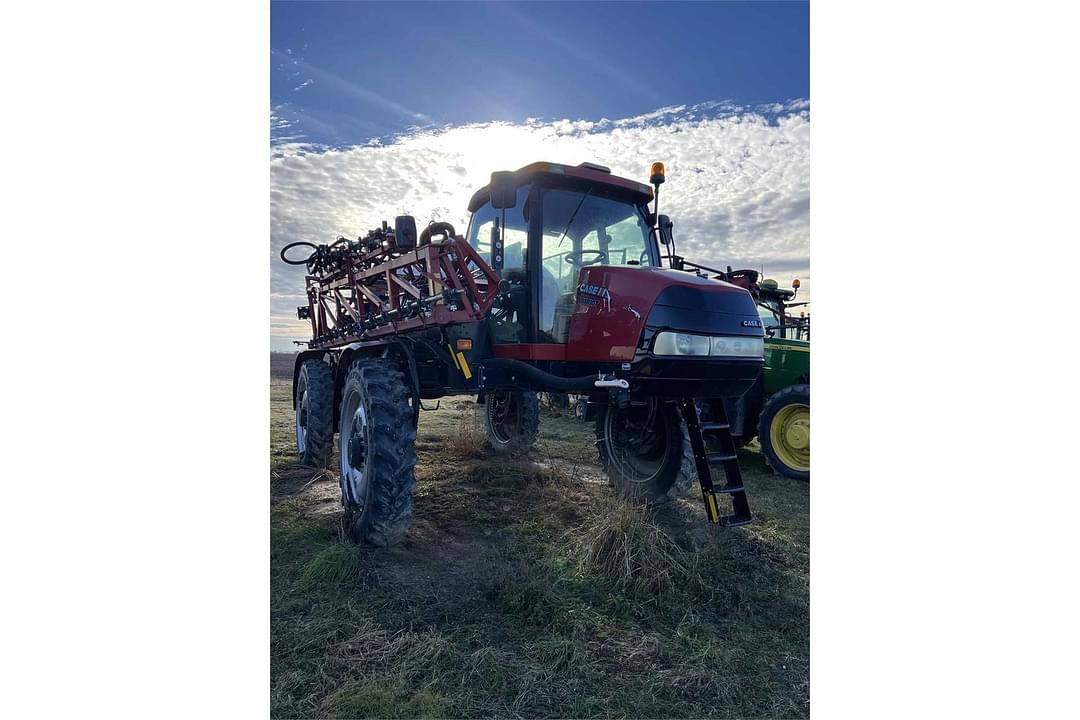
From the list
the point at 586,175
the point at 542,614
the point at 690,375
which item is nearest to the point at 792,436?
the point at 690,375

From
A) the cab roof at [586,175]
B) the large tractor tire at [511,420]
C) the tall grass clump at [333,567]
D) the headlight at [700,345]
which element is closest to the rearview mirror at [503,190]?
the cab roof at [586,175]

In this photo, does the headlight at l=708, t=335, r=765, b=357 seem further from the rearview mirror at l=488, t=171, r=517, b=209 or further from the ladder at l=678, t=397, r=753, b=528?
the rearview mirror at l=488, t=171, r=517, b=209

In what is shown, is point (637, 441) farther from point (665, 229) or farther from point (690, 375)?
point (665, 229)

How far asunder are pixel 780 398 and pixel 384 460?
3.61 metres

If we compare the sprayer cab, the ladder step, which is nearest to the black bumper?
the sprayer cab

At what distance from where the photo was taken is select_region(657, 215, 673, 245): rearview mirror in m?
3.55

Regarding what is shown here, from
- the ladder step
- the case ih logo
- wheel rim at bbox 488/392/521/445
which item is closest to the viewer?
the case ih logo

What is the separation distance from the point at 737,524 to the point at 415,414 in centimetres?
194

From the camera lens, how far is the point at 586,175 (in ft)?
10.8

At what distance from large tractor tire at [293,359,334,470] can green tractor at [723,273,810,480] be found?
3.50 meters

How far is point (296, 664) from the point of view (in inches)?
83.7

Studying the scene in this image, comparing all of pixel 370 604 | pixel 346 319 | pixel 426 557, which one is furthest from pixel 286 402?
pixel 370 604

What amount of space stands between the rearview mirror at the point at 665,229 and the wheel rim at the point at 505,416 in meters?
2.44

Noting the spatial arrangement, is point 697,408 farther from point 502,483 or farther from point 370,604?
point 370,604
